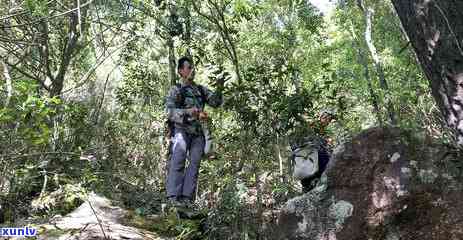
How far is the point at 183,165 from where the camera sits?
4648mm

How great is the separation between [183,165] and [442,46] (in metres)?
2.96

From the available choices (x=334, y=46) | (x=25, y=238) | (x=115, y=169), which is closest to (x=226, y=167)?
(x=25, y=238)

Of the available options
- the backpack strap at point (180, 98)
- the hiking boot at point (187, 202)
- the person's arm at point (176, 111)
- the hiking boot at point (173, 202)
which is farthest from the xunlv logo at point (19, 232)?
the backpack strap at point (180, 98)

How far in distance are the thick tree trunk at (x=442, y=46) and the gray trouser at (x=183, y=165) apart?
2.75 metres

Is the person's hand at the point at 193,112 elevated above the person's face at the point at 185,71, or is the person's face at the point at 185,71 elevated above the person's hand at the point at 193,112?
the person's face at the point at 185,71

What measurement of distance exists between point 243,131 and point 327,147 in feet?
2.77

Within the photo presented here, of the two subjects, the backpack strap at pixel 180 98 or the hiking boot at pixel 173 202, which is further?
the backpack strap at pixel 180 98

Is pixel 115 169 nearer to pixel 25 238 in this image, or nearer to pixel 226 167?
pixel 226 167

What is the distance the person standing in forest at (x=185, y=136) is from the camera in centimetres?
459

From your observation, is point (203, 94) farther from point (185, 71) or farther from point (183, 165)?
point (183, 165)

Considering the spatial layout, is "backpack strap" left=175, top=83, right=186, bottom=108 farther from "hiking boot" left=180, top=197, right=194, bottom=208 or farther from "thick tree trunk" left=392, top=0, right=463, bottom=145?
"thick tree trunk" left=392, top=0, right=463, bottom=145

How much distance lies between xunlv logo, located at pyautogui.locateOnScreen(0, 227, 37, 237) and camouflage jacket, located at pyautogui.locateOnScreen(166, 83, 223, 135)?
1.64m

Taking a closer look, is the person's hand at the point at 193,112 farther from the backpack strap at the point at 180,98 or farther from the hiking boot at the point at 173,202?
the hiking boot at the point at 173,202

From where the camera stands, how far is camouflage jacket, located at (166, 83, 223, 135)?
4.61 meters
